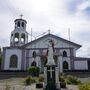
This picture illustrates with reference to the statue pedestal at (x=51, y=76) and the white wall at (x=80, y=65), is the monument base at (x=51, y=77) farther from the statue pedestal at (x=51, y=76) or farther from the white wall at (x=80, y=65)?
the white wall at (x=80, y=65)

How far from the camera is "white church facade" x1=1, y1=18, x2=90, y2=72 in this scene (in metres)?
38.5

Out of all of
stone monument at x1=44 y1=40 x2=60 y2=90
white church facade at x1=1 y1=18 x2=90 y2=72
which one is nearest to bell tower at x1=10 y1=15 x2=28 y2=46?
white church facade at x1=1 y1=18 x2=90 y2=72

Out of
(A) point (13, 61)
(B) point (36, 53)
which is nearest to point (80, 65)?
(B) point (36, 53)

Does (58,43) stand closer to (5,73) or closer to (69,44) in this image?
(69,44)

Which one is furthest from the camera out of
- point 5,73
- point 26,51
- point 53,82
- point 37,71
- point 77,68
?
point 26,51

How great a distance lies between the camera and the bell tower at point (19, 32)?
41.2 metres

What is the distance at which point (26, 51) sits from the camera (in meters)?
40.8

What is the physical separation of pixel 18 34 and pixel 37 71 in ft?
45.4

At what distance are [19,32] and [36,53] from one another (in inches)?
230

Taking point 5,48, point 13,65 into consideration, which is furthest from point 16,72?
point 5,48

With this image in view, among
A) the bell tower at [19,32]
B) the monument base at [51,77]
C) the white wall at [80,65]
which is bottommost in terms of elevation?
the monument base at [51,77]

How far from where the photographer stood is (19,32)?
134 feet

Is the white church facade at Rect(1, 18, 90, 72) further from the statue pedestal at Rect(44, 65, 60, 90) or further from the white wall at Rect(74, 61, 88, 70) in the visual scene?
the statue pedestal at Rect(44, 65, 60, 90)

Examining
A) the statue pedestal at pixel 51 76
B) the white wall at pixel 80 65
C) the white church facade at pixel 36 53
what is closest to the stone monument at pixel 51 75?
the statue pedestal at pixel 51 76
